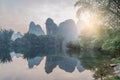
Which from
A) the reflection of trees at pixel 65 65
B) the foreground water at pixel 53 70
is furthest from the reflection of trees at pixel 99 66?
the reflection of trees at pixel 65 65

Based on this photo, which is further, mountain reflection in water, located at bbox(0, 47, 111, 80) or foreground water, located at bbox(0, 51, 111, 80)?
mountain reflection in water, located at bbox(0, 47, 111, 80)

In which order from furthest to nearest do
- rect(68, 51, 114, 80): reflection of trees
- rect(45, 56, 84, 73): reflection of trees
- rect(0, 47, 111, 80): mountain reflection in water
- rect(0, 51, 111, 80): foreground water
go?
rect(45, 56, 84, 73): reflection of trees < rect(0, 47, 111, 80): mountain reflection in water < rect(0, 51, 111, 80): foreground water < rect(68, 51, 114, 80): reflection of trees

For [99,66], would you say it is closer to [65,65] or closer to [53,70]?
[53,70]

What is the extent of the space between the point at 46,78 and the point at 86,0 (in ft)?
28.9

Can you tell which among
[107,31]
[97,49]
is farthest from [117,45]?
[97,49]

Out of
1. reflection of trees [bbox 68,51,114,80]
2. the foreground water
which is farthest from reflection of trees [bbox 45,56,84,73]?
reflection of trees [bbox 68,51,114,80]

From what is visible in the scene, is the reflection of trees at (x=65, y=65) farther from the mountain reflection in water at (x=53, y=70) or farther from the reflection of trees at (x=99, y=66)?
the reflection of trees at (x=99, y=66)

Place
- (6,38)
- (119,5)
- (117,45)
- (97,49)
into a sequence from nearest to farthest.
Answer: (119,5) → (117,45) → (97,49) → (6,38)

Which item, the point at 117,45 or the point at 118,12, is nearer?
the point at 118,12

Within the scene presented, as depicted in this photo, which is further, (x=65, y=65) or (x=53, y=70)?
(x=65, y=65)

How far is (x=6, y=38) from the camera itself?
196500 mm

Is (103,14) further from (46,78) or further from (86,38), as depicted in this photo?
(86,38)

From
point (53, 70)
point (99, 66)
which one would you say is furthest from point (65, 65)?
point (99, 66)

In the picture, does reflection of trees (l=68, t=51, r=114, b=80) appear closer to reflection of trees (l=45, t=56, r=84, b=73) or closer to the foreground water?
the foreground water
